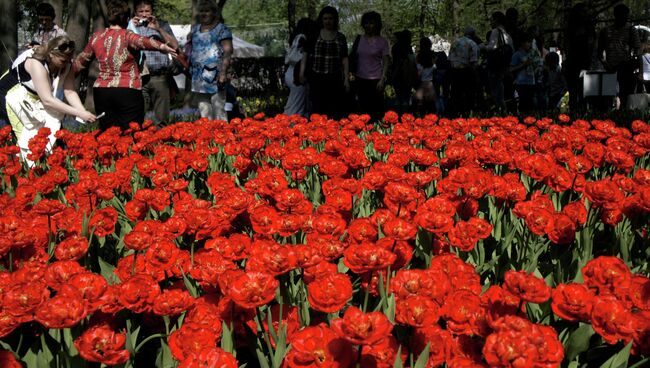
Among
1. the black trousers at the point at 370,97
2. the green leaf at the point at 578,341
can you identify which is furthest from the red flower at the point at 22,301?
the black trousers at the point at 370,97

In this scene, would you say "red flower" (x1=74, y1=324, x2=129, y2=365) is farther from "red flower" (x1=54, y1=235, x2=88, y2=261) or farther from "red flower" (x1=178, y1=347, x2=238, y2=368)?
"red flower" (x1=54, y1=235, x2=88, y2=261)

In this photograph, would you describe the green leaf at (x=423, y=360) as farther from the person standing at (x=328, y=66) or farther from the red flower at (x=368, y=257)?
the person standing at (x=328, y=66)

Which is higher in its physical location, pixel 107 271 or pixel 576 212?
pixel 576 212

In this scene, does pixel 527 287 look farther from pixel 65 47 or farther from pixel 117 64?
pixel 117 64

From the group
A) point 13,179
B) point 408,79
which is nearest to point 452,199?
point 13,179

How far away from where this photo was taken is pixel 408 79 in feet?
32.8

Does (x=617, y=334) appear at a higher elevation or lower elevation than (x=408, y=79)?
lower

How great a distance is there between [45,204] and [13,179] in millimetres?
1905

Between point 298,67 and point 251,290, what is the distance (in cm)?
694

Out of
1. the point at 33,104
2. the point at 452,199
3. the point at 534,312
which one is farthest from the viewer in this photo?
the point at 33,104

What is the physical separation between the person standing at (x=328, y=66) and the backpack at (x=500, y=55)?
3699 millimetres

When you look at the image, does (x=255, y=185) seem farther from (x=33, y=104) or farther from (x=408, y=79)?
(x=408, y=79)

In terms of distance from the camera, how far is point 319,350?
1.47 metres

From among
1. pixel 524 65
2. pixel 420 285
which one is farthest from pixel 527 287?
pixel 524 65
